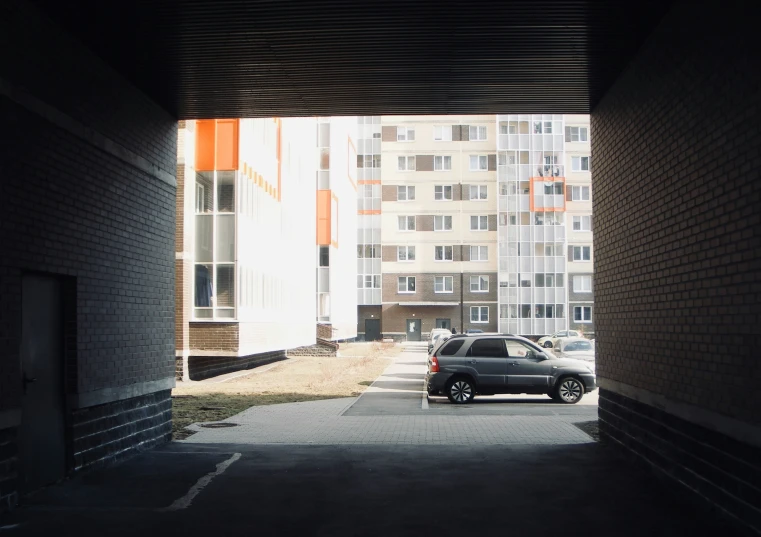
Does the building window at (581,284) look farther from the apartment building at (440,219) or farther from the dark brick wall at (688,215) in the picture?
the dark brick wall at (688,215)

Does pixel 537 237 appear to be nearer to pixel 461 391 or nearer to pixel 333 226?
pixel 333 226

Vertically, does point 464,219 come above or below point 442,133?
below

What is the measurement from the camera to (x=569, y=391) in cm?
1948

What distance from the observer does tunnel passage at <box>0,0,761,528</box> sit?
23.4 ft

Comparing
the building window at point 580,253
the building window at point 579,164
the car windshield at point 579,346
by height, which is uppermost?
the building window at point 579,164

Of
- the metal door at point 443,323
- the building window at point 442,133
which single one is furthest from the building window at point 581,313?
the building window at point 442,133

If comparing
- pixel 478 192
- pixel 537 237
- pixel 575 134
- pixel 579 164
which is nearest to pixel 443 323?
pixel 537 237

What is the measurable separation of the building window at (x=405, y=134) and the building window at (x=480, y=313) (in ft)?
51.9

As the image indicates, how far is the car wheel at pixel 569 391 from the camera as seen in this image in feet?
63.8

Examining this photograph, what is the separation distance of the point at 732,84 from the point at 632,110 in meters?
3.18

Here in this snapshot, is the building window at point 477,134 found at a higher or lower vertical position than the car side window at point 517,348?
higher

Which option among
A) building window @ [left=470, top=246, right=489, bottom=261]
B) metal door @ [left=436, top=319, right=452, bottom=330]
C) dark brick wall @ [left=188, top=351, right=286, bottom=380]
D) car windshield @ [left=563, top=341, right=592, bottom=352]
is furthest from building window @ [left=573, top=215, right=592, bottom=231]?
dark brick wall @ [left=188, top=351, right=286, bottom=380]

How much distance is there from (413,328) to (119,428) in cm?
6345

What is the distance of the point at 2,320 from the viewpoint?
7426mm
